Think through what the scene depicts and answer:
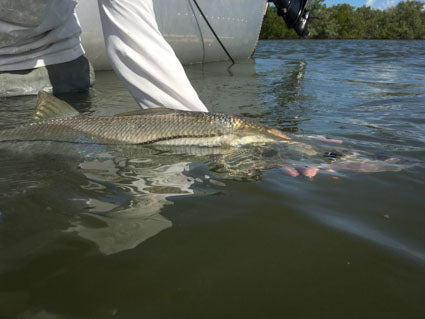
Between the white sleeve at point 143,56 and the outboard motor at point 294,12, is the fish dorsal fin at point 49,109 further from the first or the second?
the outboard motor at point 294,12

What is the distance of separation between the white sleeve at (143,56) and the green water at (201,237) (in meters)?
0.80

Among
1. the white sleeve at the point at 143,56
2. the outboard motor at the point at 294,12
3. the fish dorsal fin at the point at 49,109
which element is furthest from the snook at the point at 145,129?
the outboard motor at the point at 294,12

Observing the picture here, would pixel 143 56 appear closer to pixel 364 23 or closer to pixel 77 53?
pixel 77 53

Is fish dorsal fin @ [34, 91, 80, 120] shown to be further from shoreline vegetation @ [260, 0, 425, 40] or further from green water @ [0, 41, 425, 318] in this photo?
shoreline vegetation @ [260, 0, 425, 40]

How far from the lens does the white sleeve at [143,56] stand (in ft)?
9.59

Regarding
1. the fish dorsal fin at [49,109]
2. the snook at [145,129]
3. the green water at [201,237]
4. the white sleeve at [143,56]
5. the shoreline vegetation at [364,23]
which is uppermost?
the shoreline vegetation at [364,23]

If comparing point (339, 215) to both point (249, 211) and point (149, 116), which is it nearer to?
point (249, 211)

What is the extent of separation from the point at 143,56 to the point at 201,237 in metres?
2.16

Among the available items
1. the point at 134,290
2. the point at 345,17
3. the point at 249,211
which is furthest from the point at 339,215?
the point at 345,17

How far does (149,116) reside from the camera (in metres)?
2.58

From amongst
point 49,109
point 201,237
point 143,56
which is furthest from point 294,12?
point 201,237

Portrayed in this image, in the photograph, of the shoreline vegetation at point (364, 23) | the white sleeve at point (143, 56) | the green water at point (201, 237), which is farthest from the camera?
the shoreline vegetation at point (364, 23)

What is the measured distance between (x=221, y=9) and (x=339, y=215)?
30.9 ft

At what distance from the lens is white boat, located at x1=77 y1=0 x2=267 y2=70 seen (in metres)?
6.70
